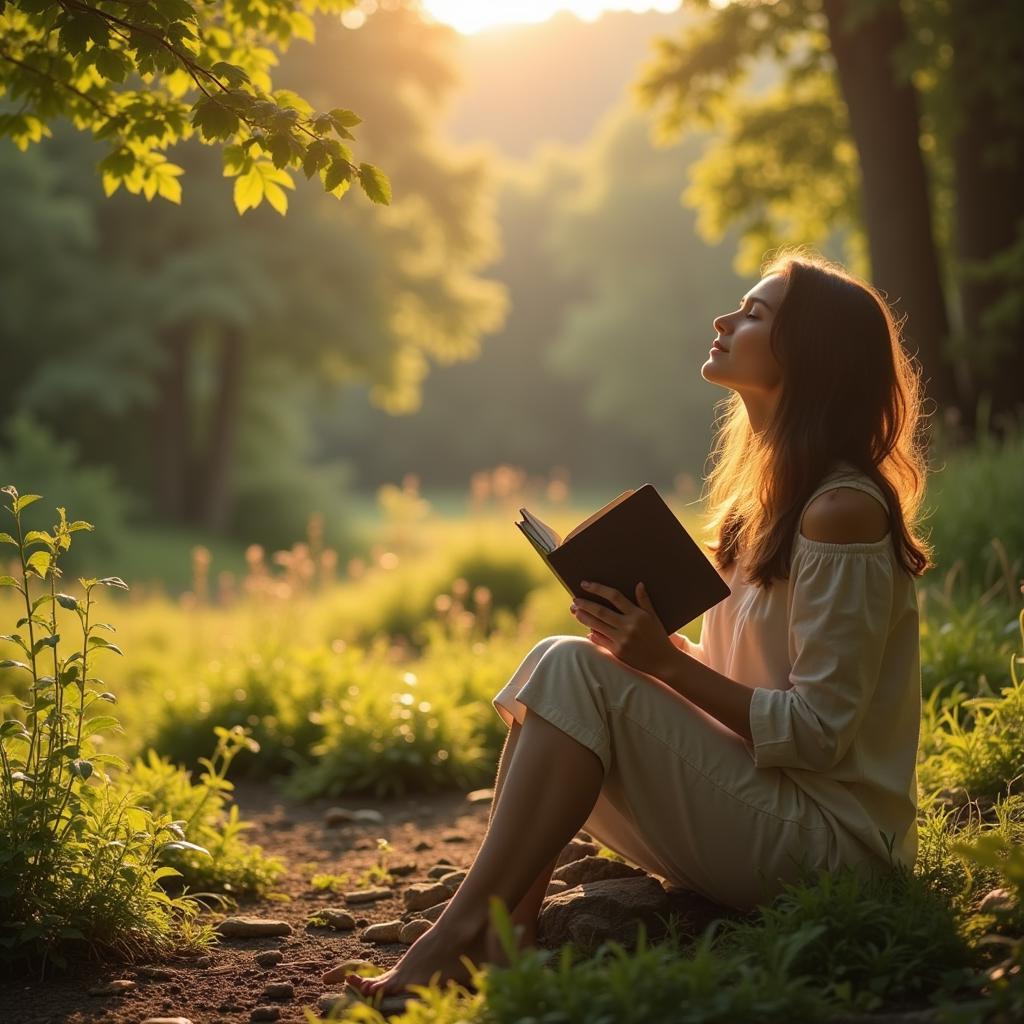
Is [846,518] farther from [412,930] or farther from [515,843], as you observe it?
[412,930]

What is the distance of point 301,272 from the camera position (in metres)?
22.5

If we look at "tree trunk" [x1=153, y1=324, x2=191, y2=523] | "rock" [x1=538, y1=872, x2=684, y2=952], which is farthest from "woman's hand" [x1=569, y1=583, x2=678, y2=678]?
"tree trunk" [x1=153, y1=324, x2=191, y2=523]

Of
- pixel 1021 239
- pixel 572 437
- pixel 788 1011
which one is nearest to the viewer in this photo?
pixel 788 1011

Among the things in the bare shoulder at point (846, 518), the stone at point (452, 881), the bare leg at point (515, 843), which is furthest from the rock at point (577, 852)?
the bare shoulder at point (846, 518)

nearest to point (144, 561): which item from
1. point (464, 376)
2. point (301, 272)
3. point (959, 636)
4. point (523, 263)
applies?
point (301, 272)

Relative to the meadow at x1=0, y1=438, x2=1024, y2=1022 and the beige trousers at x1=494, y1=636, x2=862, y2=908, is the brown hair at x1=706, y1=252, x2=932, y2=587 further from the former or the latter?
the meadow at x1=0, y1=438, x2=1024, y2=1022

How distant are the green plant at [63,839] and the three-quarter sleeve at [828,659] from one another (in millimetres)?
1605

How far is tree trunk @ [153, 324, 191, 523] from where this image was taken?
2372 centimetres

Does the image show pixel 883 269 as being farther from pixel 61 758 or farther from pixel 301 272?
pixel 301 272

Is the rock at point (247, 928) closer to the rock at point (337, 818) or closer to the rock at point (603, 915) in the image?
the rock at point (603, 915)

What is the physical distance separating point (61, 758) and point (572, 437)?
47.2 m

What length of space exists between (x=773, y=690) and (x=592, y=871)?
3.93 ft

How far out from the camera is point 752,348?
3029 mm

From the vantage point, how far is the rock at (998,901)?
265 cm
